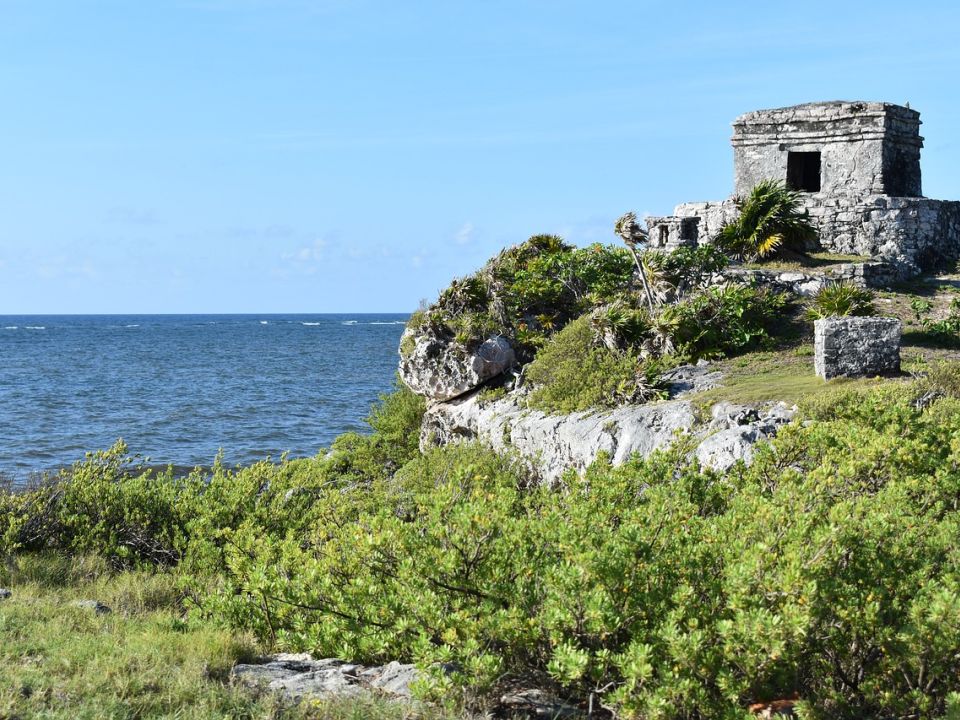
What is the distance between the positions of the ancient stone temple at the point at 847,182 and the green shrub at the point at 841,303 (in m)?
3.94

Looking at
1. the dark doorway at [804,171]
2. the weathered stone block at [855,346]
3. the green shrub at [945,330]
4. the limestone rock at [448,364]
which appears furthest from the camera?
the dark doorway at [804,171]

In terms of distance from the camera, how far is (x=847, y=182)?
2364 cm

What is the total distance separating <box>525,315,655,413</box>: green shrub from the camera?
15.0 meters

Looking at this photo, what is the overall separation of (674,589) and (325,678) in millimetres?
2718

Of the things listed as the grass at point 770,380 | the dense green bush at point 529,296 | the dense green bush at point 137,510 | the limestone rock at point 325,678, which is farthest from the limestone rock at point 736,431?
the dense green bush at point 529,296

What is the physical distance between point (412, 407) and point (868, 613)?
14.5m

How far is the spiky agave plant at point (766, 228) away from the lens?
69.8 feet

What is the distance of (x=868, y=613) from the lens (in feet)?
19.1

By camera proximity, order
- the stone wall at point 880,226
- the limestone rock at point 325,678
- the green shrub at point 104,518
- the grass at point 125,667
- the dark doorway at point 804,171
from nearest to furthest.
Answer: the grass at point 125,667, the limestone rock at point 325,678, the green shrub at point 104,518, the stone wall at point 880,226, the dark doorway at point 804,171

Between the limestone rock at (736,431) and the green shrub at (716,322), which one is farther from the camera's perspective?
the green shrub at (716,322)

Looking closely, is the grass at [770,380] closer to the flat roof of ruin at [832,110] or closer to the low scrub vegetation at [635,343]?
the low scrub vegetation at [635,343]

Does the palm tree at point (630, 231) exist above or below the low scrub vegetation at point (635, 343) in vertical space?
above

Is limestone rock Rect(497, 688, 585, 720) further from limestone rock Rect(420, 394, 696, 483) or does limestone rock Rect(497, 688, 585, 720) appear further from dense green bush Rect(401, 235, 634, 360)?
dense green bush Rect(401, 235, 634, 360)

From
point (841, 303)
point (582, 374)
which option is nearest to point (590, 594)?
point (582, 374)
